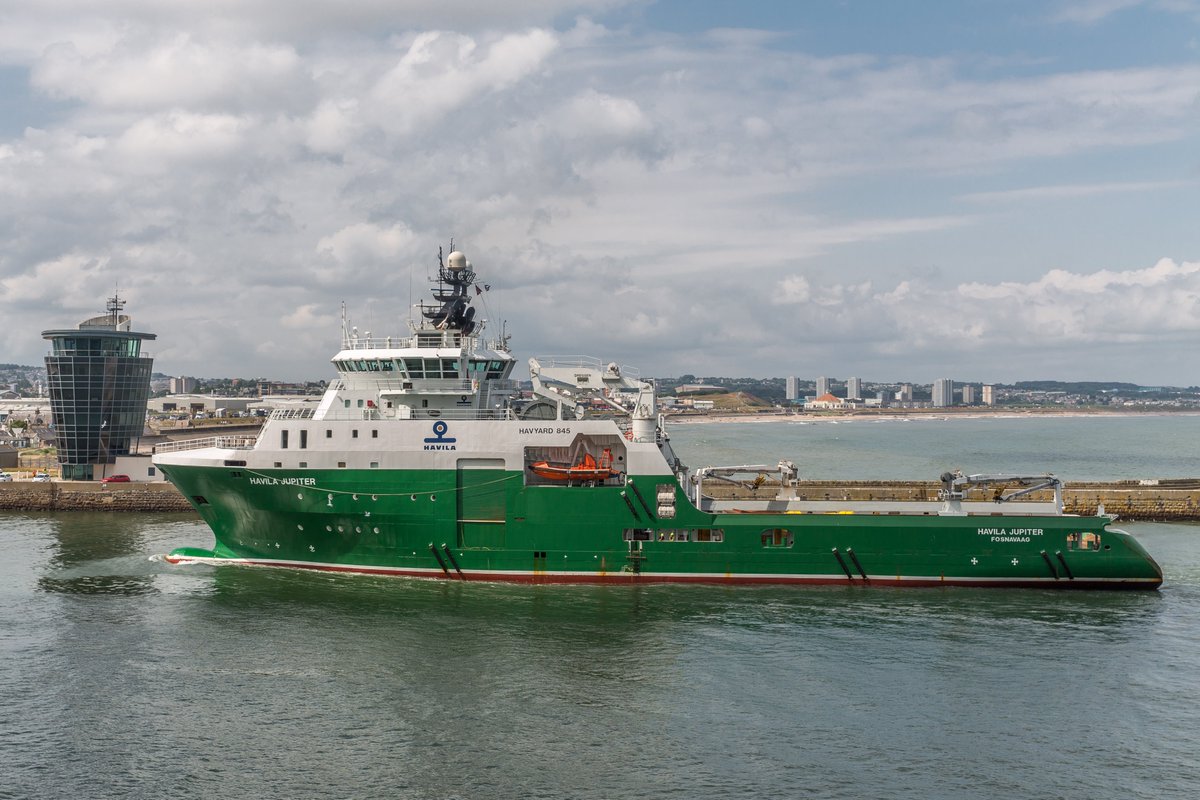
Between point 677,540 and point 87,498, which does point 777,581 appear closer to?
point 677,540

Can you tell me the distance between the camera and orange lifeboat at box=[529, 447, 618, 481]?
→ 87.1ft

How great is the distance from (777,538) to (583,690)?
31.7 ft

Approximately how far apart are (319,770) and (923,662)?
12.4 meters

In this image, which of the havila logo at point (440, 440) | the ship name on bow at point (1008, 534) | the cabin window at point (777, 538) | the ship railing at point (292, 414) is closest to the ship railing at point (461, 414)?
the havila logo at point (440, 440)

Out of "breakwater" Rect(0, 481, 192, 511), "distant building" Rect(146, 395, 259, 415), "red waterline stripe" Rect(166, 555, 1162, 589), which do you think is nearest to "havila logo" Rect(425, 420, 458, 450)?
"red waterline stripe" Rect(166, 555, 1162, 589)

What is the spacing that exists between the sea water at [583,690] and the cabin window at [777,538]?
139cm

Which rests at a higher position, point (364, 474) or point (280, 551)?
point (364, 474)

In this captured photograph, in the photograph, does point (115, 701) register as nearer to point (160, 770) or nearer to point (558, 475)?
point (160, 770)

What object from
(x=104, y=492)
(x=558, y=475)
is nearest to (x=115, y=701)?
(x=558, y=475)

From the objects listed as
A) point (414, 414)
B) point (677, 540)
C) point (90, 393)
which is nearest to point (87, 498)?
point (90, 393)

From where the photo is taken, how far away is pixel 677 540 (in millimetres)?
26359

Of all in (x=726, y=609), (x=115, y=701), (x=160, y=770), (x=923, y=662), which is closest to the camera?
(x=160, y=770)

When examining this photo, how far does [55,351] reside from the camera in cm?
4978

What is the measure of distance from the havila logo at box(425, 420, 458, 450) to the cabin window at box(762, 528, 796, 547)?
9.07m
